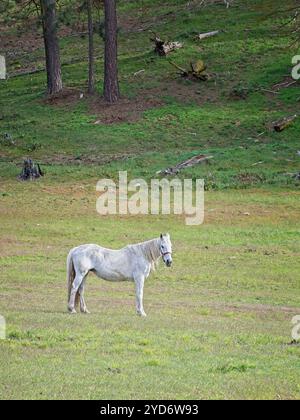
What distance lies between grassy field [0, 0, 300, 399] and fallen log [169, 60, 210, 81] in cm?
71

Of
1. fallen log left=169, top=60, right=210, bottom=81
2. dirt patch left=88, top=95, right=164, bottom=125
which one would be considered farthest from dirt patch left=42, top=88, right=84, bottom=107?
fallen log left=169, top=60, right=210, bottom=81

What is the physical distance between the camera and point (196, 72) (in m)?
50.1

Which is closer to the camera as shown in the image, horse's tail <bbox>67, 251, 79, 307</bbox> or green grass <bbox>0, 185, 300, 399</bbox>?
green grass <bbox>0, 185, 300, 399</bbox>

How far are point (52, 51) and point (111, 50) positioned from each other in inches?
208

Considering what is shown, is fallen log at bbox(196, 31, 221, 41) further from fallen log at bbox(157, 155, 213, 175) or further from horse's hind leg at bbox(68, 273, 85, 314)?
horse's hind leg at bbox(68, 273, 85, 314)

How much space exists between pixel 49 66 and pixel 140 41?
12.4 m

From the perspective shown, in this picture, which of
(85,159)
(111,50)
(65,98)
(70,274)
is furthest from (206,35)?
(70,274)

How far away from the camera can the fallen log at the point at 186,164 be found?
120 feet

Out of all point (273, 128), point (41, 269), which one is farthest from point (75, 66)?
point (41, 269)

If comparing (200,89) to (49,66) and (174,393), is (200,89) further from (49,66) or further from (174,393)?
(174,393)

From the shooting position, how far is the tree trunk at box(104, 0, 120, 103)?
1821 inches

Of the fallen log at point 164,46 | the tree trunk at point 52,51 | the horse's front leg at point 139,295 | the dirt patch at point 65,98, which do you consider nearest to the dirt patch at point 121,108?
the dirt patch at point 65,98

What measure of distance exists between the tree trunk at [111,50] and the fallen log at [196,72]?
198 inches

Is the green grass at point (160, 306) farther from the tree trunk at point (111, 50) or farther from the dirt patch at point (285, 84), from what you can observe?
the dirt patch at point (285, 84)
